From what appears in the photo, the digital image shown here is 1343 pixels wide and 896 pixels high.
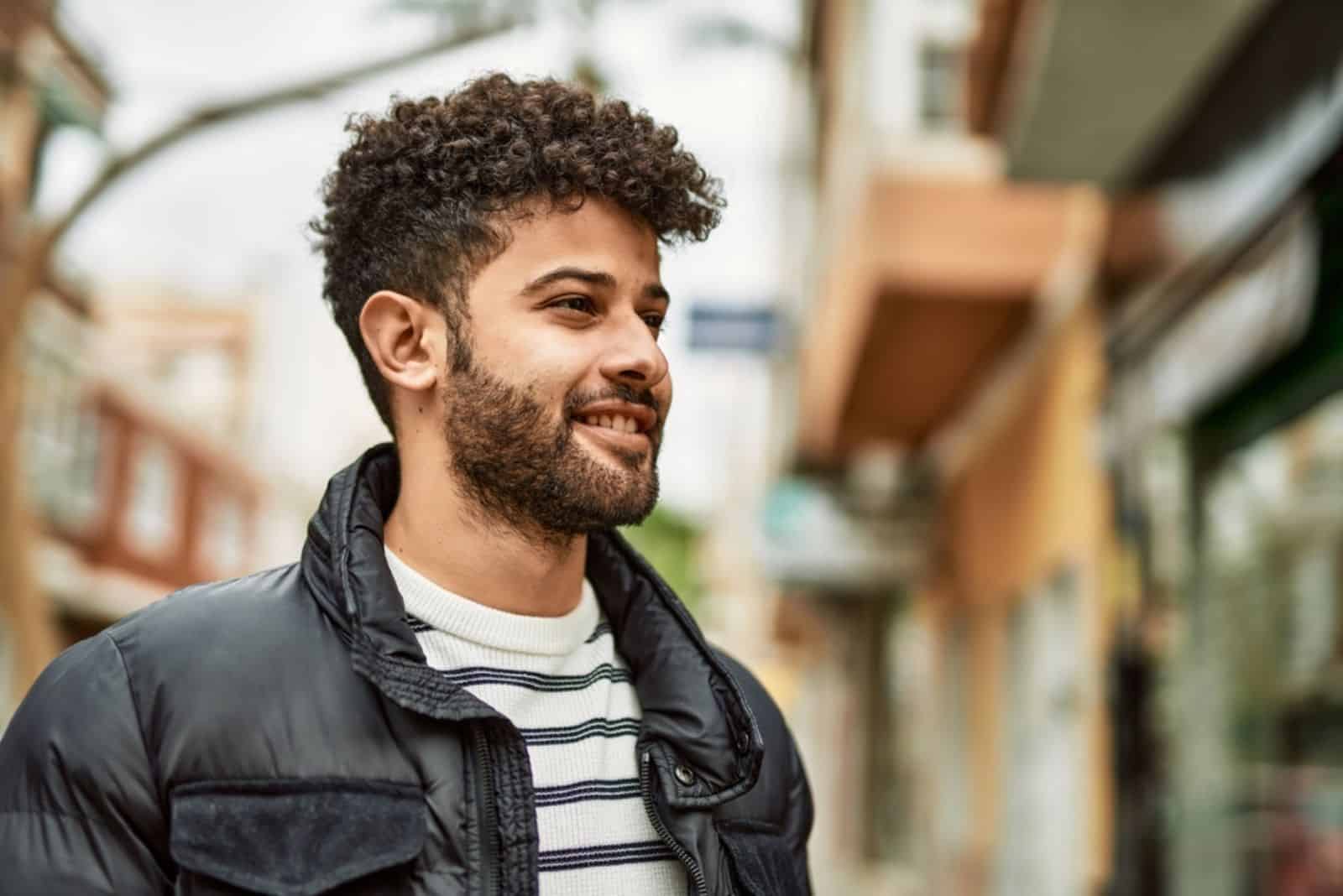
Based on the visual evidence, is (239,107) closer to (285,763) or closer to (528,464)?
(528,464)

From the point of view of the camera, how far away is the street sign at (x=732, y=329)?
9.91 metres

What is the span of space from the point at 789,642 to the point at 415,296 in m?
36.0

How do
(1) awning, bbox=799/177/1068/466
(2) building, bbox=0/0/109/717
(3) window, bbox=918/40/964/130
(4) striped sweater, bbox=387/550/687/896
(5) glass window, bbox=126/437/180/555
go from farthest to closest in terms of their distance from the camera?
(5) glass window, bbox=126/437/180/555, (3) window, bbox=918/40/964/130, (1) awning, bbox=799/177/1068/466, (2) building, bbox=0/0/109/717, (4) striped sweater, bbox=387/550/687/896

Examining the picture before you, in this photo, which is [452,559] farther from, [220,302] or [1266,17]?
[220,302]

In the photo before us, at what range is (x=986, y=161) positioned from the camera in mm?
9078

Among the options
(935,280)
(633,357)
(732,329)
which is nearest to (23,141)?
(935,280)

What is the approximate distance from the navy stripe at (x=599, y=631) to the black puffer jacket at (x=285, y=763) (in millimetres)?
216

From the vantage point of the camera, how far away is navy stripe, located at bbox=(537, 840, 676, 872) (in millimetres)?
1897

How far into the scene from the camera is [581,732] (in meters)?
2.02

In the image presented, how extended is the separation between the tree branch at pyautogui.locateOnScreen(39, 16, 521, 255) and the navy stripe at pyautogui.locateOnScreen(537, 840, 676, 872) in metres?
4.18

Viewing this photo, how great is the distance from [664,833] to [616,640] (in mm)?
332

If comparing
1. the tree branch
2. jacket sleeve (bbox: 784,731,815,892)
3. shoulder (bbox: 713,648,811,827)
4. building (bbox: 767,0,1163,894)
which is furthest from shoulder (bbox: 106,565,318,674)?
building (bbox: 767,0,1163,894)

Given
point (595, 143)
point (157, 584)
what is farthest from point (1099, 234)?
point (157, 584)

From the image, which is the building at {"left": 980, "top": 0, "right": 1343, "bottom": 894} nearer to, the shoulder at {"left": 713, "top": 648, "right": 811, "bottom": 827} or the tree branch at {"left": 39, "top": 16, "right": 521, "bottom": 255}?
the tree branch at {"left": 39, "top": 16, "right": 521, "bottom": 255}
